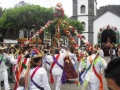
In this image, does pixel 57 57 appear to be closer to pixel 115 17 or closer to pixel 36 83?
pixel 36 83

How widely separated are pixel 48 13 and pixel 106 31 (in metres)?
14.4

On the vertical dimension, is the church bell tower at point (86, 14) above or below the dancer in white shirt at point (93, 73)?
above

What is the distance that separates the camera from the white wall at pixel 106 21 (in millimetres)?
41281

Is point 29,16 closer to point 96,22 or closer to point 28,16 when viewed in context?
point 28,16

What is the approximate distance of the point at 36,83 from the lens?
478 cm

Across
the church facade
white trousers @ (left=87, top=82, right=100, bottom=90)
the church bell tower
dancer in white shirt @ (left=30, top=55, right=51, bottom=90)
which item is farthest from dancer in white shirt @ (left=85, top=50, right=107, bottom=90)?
the church bell tower

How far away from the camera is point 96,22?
42.4 meters

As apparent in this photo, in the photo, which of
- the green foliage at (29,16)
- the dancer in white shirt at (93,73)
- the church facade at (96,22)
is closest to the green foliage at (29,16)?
the green foliage at (29,16)

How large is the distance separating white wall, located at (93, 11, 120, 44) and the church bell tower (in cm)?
66

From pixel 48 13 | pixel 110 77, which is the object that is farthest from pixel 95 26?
pixel 110 77

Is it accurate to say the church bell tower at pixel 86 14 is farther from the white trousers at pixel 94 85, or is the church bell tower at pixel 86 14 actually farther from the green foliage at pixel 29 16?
the white trousers at pixel 94 85

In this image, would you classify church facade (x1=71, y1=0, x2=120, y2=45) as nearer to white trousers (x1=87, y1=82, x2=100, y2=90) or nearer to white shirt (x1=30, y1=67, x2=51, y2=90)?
white trousers (x1=87, y1=82, x2=100, y2=90)

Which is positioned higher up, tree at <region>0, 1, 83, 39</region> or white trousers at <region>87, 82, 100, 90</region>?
tree at <region>0, 1, 83, 39</region>

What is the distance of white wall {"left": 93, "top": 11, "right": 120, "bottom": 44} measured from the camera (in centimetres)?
4128
